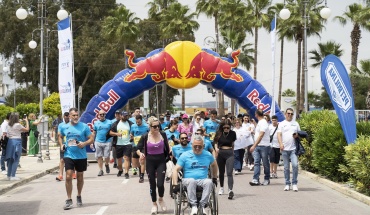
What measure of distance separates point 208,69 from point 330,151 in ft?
29.3

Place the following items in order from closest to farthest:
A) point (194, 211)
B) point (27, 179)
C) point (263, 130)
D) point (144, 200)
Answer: point (194, 211) < point (144, 200) < point (263, 130) < point (27, 179)

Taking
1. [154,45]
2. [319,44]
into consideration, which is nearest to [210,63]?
[319,44]

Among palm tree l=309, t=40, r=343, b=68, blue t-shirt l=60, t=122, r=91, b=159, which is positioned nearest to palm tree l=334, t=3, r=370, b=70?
palm tree l=309, t=40, r=343, b=68

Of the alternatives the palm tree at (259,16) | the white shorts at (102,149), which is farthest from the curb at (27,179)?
the palm tree at (259,16)

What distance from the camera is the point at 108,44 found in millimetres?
62312

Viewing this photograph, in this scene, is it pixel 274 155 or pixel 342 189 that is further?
pixel 274 155

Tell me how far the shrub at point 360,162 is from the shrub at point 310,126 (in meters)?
4.83

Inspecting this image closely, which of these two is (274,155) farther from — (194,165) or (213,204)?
(213,204)

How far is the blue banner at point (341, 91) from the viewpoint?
14.7m

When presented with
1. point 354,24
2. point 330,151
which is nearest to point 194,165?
point 330,151

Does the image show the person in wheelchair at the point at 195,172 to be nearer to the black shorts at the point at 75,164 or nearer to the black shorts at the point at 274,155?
the black shorts at the point at 75,164

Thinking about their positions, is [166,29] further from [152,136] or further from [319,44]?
[152,136]

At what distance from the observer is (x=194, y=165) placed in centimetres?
979

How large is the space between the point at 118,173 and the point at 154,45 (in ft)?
187
